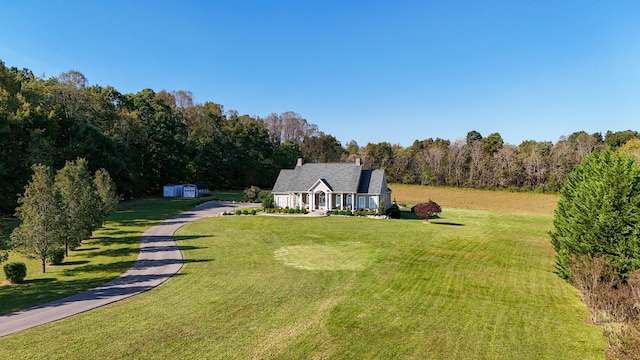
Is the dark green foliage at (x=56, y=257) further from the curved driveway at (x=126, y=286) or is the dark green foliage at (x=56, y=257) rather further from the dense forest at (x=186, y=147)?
the dense forest at (x=186, y=147)

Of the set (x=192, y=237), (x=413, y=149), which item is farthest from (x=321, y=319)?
(x=413, y=149)

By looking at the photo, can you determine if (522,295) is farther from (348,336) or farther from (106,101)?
(106,101)

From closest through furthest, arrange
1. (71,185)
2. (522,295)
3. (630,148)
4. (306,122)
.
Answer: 1. (522,295)
2. (71,185)
3. (630,148)
4. (306,122)

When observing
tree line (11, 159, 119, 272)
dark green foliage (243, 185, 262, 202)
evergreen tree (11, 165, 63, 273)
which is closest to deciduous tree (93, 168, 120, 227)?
tree line (11, 159, 119, 272)

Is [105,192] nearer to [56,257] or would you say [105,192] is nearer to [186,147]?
[56,257]

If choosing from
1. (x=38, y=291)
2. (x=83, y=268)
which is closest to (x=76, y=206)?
(x=83, y=268)

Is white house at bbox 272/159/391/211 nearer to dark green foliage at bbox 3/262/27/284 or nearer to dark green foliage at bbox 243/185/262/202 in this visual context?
dark green foliage at bbox 243/185/262/202
